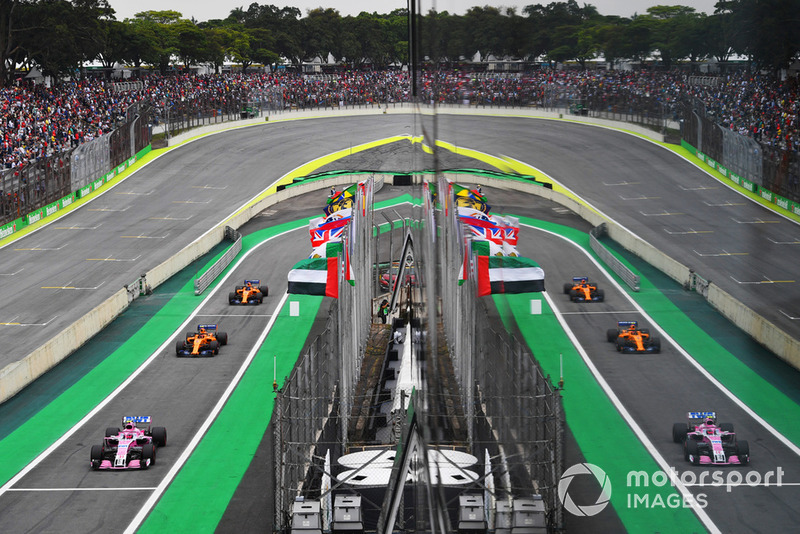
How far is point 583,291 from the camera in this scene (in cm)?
350

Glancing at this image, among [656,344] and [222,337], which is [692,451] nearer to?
[656,344]

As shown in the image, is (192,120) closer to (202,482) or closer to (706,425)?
(202,482)

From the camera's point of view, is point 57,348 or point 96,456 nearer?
point 96,456

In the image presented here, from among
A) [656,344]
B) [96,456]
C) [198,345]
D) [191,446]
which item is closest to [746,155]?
[656,344]

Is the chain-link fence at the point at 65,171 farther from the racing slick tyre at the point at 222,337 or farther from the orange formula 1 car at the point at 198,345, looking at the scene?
the orange formula 1 car at the point at 198,345

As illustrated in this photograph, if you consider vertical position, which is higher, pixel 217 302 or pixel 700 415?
pixel 700 415

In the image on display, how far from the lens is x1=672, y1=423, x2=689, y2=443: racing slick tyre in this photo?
2365mm

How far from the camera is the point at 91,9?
3765 inches

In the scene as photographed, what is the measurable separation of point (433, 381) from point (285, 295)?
40.4 meters

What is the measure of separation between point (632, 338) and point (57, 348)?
3224 cm

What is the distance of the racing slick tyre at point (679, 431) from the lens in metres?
2.37

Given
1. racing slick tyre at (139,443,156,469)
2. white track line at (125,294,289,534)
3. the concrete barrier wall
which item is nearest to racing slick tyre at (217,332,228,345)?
white track line at (125,294,289,534)

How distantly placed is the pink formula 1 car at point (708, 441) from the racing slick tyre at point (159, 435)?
2290 centimetres

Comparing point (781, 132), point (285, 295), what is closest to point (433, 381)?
point (781, 132)
